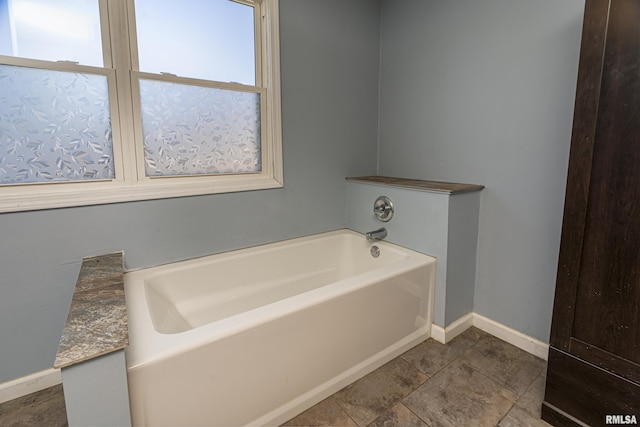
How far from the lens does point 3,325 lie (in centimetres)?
149

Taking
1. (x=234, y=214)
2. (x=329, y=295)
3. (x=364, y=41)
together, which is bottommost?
(x=329, y=295)

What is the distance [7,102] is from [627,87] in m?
2.48

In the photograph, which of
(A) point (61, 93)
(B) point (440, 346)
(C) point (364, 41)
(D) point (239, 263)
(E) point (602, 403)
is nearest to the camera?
(E) point (602, 403)

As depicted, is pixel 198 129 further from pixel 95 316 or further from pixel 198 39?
pixel 95 316

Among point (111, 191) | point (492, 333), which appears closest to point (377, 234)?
point (492, 333)

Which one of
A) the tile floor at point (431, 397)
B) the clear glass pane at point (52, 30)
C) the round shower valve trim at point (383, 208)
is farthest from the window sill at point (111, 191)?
the tile floor at point (431, 397)

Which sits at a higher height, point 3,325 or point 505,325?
point 3,325

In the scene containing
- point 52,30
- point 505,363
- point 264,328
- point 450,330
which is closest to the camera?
point 264,328

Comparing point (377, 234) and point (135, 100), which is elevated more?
point (135, 100)

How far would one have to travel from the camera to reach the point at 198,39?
1.88 m

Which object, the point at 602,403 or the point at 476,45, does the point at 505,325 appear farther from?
the point at 476,45

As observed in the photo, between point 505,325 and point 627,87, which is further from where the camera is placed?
point 505,325

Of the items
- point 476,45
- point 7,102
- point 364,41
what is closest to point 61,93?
point 7,102

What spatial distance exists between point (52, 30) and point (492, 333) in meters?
2.92
